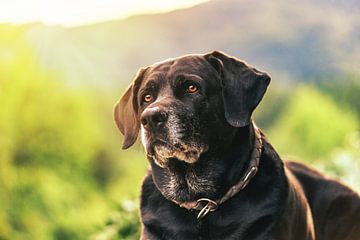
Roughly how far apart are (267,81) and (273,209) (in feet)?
1.90

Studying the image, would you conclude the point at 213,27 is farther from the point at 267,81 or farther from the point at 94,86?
the point at 267,81

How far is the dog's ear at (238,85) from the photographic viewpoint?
11.6 ft

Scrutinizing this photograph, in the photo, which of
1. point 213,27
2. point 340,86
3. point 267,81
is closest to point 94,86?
point 213,27

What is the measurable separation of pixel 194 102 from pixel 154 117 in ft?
0.76

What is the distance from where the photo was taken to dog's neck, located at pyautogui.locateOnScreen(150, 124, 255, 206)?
11.9ft

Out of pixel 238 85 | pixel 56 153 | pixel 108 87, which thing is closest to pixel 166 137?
pixel 238 85

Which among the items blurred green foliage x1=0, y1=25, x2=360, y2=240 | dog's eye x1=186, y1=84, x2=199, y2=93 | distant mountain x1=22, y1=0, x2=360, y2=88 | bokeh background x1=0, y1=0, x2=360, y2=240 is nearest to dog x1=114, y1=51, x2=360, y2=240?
dog's eye x1=186, y1=84, x2=199, y2=93

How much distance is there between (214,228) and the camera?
3617 mm

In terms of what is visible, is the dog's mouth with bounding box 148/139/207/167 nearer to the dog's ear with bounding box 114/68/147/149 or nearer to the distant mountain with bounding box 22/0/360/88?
the dog's ear with bounding box 114/68/147/149

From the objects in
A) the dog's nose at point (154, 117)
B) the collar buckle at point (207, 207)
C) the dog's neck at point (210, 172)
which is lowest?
the collar buckle at point (207, 207)

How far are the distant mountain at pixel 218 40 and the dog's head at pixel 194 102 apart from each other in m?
3.92

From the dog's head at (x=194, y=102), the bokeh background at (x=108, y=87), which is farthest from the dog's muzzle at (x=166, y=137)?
the bokeh background at (x=108, y=87)

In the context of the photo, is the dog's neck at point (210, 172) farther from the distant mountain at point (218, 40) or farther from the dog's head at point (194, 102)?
the distant mountain at point (218, 40)

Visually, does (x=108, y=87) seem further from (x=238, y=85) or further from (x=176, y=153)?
(x=176, y=153)
